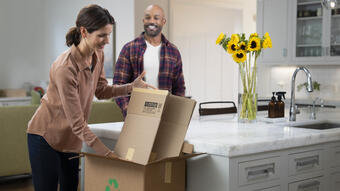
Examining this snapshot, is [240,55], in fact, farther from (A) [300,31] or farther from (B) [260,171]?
(A) [300,31]

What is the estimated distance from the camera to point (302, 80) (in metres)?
6.13

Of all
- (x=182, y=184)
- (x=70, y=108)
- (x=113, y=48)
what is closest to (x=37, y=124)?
(x=70, y=108)

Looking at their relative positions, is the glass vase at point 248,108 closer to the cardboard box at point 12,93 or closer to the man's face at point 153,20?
the man's face at point 153,20

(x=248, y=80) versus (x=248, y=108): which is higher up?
(x=248, y=80)

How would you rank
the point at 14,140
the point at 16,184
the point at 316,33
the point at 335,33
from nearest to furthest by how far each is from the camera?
1. the point at 14,140
2. the point at 16,184
3. the point at 335,33
4. the point at 316,33

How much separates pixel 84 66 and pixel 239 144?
759 millimetres

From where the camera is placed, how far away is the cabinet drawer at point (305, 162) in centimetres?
215

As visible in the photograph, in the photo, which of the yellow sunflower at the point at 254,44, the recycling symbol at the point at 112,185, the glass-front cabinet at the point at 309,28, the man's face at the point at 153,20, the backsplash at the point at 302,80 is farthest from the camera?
the backsplash at the point at 302,80

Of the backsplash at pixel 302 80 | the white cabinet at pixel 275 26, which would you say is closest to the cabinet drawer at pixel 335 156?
the backsplash at pixel 302 80

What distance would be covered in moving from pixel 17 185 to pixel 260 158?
307 cm

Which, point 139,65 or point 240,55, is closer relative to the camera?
point 240,55

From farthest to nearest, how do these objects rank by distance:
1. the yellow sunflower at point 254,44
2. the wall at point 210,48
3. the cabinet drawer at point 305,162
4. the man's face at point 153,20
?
the wall at point 210,48 → the man's face at point 153,20 → the yellow sunflower at point 254,44 → the cabinet drawer at point 305,162

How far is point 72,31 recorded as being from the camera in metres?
2.06

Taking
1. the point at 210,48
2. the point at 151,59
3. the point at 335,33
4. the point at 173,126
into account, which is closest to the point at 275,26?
the point at 335,33
